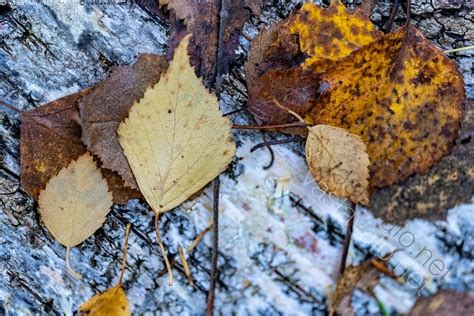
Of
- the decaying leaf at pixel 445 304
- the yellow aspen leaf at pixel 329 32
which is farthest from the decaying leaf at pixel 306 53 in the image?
the decaying leaf at pixel 445 304

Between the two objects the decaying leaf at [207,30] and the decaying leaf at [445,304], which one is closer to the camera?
the decaying leaf at [445,304]

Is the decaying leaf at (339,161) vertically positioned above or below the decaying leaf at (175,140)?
above

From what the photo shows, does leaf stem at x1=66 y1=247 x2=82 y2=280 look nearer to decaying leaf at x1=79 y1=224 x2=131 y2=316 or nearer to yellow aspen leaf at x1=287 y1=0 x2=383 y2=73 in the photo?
decaying leaf at x1=79 y1=224 x2=131 y2=316

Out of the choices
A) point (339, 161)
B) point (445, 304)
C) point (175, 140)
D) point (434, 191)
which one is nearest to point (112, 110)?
point (175, 140)

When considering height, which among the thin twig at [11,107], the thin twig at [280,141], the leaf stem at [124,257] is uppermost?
the thin twig at [280,141]

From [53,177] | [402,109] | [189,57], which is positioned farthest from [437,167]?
[53,177]

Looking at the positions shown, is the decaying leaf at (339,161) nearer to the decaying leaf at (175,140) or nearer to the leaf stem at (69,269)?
the decaying leaf at (175,140)

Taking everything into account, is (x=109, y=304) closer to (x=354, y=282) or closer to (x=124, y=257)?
(x=124, y=257)
